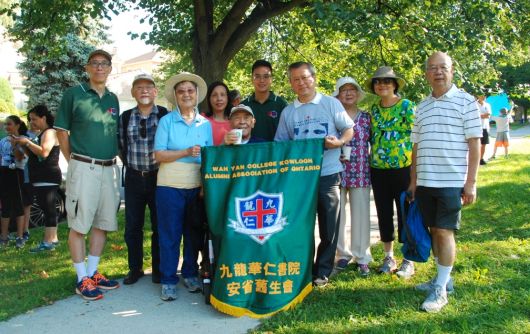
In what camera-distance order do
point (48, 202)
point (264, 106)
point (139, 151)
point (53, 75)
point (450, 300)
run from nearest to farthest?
point (450, 300)
point (139, 151)
point (264, 106)
point (48, 202)
point (53, 75)

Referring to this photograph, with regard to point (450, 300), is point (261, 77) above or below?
above

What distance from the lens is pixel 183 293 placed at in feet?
15.0

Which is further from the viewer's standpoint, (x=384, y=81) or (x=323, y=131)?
(x=384, y=81)

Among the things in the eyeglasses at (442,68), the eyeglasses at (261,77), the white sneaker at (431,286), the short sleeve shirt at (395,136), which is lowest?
the white sneaker at (431,286)

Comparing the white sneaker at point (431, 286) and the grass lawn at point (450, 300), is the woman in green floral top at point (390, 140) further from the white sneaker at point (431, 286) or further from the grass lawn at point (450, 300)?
the grass lawn at point (450, 300)

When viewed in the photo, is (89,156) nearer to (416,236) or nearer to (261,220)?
(261,220)

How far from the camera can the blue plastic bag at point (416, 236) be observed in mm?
4320

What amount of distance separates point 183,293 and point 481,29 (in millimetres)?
5299

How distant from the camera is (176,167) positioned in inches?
169

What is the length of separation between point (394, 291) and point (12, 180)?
544cm

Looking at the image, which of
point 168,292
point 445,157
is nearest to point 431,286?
point 445,157

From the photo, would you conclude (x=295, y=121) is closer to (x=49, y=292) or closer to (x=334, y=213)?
(x=334, y=213)

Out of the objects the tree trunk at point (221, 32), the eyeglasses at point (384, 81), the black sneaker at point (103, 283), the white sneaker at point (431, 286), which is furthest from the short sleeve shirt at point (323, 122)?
→ the tree trunk at point (221, 32)

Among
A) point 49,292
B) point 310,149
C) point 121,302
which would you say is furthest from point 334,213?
point 49,292
